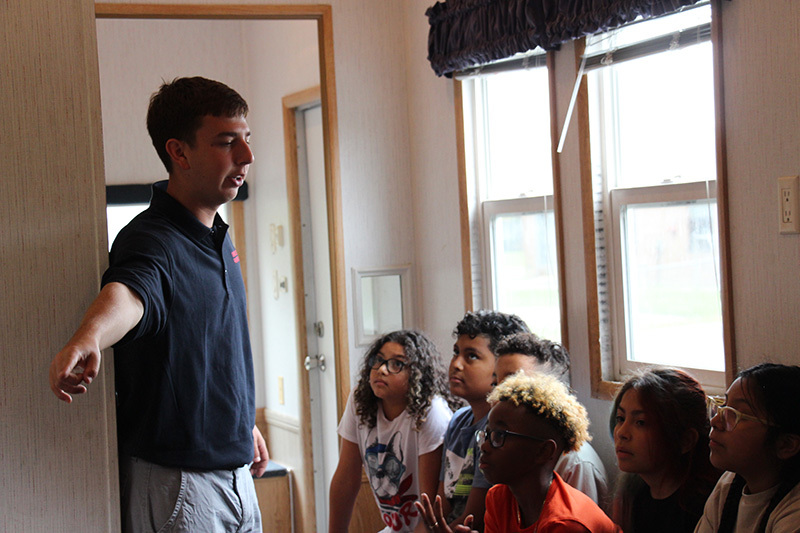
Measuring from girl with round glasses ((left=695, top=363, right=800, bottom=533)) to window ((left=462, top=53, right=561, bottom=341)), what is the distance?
1028 millimetres

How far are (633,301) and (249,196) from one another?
92.1 inches

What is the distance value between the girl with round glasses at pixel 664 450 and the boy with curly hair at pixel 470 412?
49cm

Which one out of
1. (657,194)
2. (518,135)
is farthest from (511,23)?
(657,194)

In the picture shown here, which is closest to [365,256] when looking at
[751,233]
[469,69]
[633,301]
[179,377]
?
[469,69]

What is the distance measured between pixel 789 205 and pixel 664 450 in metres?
0.63

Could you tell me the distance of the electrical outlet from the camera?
6.12 ft

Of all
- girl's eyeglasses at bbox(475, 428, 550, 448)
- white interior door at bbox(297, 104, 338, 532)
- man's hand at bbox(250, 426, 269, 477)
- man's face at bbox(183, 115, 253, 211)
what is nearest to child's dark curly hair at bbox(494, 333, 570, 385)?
girl's eyeglasses at bbox(475, 428, 550, 448)

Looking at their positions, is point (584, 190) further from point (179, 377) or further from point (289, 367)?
point (289, 367)

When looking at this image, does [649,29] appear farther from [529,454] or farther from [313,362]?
[313,362]

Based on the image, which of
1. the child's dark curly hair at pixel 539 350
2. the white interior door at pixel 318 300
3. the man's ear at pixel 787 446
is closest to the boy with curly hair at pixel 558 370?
the child's dark curly hair at pixel 539 350

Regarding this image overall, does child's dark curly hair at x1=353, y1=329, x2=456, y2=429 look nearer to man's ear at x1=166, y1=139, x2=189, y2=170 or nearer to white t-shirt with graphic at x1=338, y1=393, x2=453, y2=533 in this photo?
white t-shirt with graphic at x1=338, y1=393, x2=453, y2=533

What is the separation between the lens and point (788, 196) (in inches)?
74.1

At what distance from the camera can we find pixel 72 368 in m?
1.06

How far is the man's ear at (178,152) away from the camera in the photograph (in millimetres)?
1572
